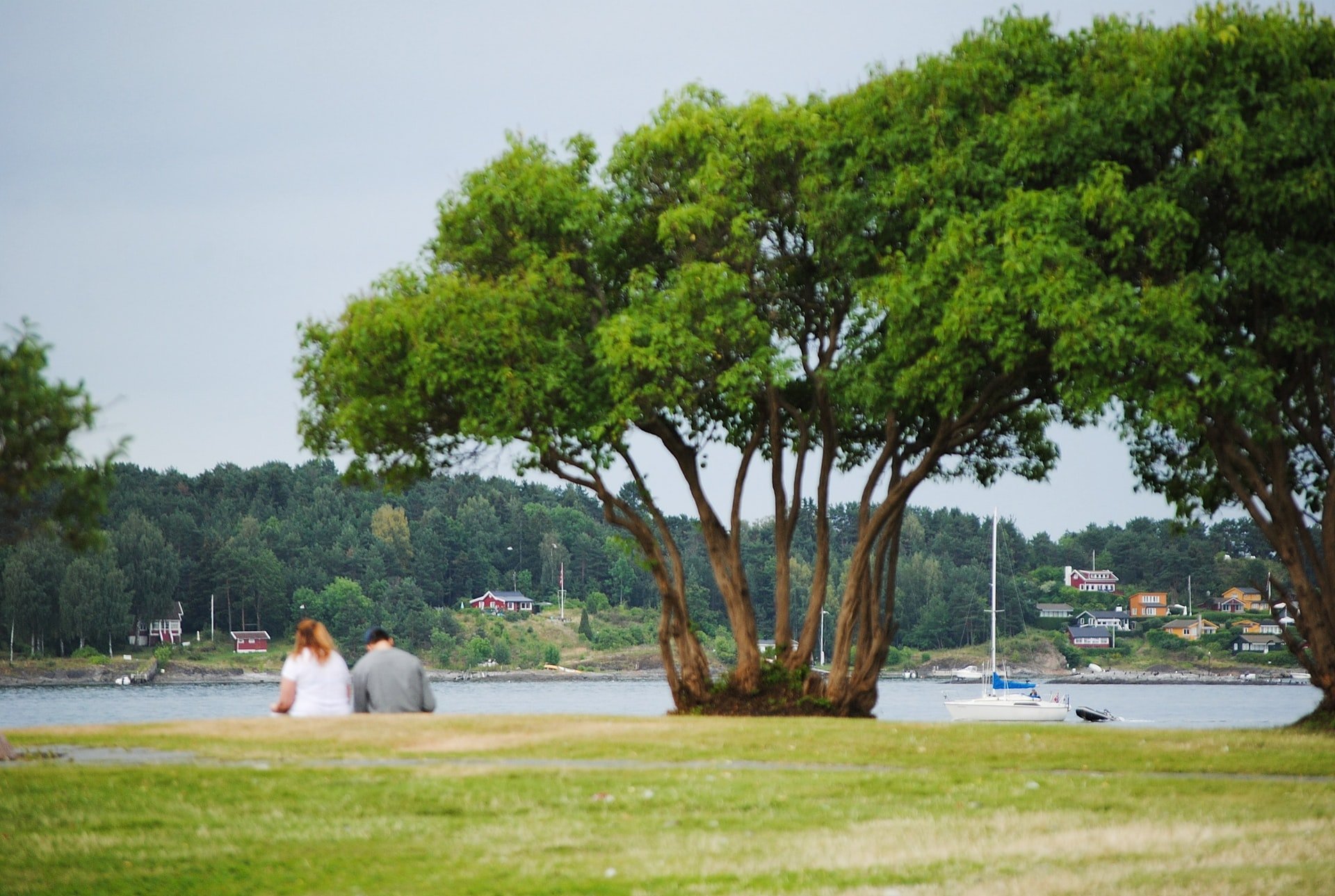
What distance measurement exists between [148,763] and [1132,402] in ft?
55.3

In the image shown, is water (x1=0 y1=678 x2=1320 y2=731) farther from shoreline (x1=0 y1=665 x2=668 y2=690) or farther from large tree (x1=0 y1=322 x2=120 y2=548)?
large tree (x1=0 y1=322 x2=120 y2=548)

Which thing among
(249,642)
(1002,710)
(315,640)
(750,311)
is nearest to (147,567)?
(249,642)

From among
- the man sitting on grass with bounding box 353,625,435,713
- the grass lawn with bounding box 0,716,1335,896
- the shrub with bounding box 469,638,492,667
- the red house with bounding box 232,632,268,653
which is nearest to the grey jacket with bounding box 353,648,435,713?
the man sitting on grass with bounding box 353,625,435,713

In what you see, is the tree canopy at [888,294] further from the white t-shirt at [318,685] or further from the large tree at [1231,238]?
the white t-shirt at [318,685]

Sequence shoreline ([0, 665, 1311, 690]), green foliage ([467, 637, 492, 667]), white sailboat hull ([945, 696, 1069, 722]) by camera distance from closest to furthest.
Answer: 1. white sailboat hull ([945, 696, 1069, 722])
2. shoreline ([0, 665, 1311, 690])
3. green foliage ([467, 637, 492, 667])

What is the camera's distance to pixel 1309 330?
24500mm

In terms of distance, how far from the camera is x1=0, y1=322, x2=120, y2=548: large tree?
93.5ft

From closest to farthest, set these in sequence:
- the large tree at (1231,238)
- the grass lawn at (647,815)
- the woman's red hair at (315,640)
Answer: the grass lawn at (647,815) < the woman's red hair at (315,640) < the large tree at (1231,238)

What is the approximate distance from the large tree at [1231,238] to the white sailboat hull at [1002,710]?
57.8 m

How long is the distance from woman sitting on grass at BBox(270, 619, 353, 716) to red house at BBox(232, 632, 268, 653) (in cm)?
16537

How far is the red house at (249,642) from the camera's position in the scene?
179 m

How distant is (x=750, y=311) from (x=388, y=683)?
11762 millimetres

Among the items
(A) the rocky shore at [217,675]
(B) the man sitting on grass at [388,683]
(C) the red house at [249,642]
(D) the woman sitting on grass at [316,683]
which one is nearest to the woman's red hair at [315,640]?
(D) the woman sitting on grass at [316,683]

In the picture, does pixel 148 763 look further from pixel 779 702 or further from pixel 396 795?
pixel 779 702
